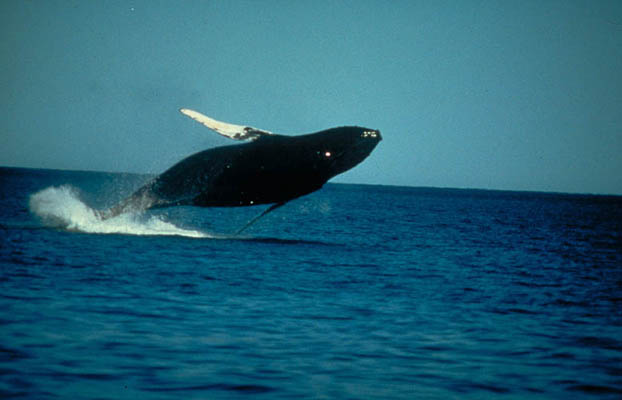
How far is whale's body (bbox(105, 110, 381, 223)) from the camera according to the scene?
1716 cm

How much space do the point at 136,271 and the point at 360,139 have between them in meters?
6.42

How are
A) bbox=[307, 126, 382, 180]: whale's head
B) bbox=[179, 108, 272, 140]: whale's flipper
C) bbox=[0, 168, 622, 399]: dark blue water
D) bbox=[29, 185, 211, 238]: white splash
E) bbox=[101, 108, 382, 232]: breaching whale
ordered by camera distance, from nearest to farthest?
bbox=[0, 168, 622, 399]: dark blue water → bbox=[179, 108, 272, 140]: whale's flipper → bbox=[307, 126, 382, 180]: whale's head → bbox=[101, 108, 382, 232]: breaching whale → bbox=[29, 185, 211, 238]: white splash

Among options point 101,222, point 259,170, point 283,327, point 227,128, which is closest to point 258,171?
point 259,170

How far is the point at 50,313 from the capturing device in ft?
36.9

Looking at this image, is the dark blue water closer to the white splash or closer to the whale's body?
the whale's body

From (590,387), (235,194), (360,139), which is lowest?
(590,387)

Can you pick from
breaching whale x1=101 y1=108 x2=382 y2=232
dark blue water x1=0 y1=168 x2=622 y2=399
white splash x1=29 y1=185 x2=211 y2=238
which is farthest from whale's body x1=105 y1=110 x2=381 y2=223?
white splash x1=29 y1=185 x2=211 y2=238

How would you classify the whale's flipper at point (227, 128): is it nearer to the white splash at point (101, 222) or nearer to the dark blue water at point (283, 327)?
the dark blue water at point (283, 327)

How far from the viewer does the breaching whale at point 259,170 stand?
17109 millimetres

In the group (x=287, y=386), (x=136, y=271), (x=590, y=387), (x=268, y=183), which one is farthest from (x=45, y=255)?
(x=590, y=387)

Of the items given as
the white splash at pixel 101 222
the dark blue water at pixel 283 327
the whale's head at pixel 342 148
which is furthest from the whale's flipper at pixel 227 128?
the white splash at pixel 101 222

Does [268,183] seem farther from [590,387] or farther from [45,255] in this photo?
[590,387]

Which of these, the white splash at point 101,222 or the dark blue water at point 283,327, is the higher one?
the white splash at point 101,222

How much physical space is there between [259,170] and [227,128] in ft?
6.92
